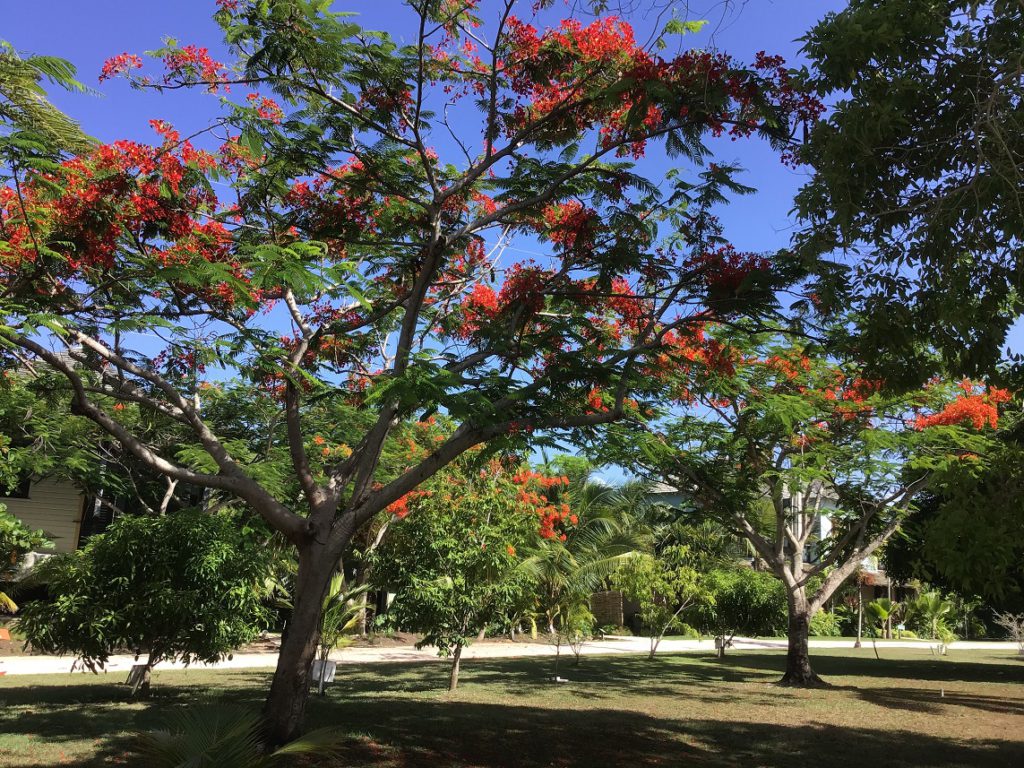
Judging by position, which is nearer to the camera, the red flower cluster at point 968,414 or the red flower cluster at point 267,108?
the red flower cluster at point 267,108

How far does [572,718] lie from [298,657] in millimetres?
4286

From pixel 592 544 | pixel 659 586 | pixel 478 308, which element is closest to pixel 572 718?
pixel 478 308

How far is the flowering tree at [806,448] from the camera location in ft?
38.5

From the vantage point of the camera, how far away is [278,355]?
22.0 ft

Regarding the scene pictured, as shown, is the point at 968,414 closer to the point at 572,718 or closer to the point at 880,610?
the point at 572,718

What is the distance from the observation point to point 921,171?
5457 millimetres

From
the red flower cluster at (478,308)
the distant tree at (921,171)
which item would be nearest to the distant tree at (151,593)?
the red flower cluster at (478,308)

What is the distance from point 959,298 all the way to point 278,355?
215 inches

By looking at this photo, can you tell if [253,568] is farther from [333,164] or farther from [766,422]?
[766,422]

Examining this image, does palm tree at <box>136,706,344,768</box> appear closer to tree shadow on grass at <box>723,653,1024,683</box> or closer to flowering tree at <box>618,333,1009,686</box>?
flowering tree at <box>618,333,1009,686</box>

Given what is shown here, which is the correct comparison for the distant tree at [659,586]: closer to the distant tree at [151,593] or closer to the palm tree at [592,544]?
the palm tree at [592,544]

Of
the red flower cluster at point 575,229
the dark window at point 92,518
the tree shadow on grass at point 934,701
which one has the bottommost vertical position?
the tree shadow on grass at point 934,701

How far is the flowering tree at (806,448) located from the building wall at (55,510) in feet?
49.0

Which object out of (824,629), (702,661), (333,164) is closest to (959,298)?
(333,164)
